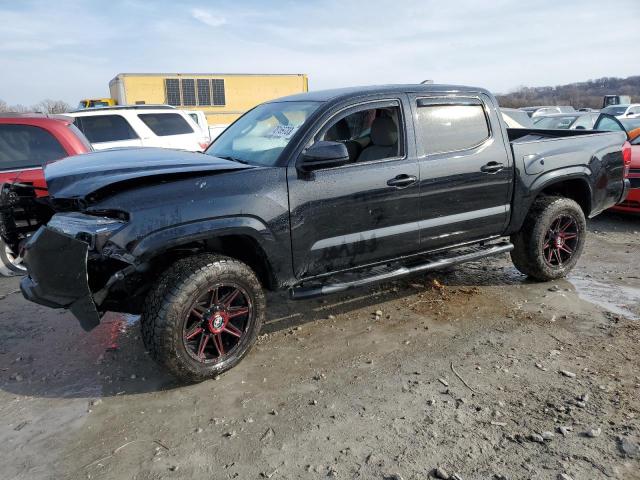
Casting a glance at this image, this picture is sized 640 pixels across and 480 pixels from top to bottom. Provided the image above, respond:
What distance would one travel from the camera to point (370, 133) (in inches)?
167

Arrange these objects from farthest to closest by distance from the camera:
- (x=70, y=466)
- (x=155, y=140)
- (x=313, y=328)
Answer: (x=155, y=140) < (x=313, y=328) < (x=70, y=466)

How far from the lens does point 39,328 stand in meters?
4.34

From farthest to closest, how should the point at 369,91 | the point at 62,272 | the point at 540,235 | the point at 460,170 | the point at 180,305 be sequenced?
the point at 540,235 < the point at 460,170 < the point at 369,91 < the point at 180,305 < the point at 62,272

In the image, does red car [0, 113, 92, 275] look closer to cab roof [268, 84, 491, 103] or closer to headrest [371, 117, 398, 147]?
cab roof [268, 84, 491, 103]

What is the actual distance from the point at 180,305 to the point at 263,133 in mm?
1646

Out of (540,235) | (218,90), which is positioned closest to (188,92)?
(218,90)

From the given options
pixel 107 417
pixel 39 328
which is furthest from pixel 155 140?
pixel 107 417

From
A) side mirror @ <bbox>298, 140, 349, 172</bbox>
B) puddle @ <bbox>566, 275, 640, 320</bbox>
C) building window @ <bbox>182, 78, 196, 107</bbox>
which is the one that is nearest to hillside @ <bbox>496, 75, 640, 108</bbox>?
building window @ <bbox>182, 78, 196, 107</bbox>

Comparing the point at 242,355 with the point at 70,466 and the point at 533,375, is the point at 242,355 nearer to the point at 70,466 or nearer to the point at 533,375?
the point at 70,466

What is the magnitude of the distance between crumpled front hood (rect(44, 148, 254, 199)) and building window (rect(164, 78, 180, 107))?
15882 millimetres

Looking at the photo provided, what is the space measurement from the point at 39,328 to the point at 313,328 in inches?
93.2

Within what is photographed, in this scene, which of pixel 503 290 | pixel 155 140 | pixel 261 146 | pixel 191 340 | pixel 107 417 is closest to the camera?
pixel 107 417

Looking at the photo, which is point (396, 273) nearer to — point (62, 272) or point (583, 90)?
point (62, 272)

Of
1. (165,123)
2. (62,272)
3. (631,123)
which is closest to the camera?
(62,272)
